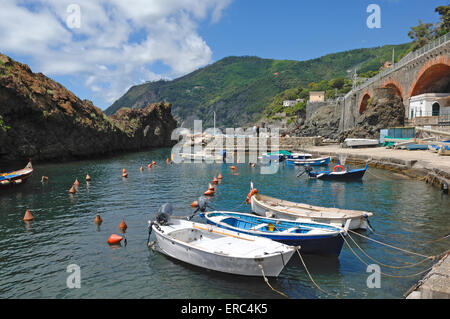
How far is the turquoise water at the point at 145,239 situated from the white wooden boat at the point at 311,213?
1.09 m

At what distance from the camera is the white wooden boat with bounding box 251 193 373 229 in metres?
16.1

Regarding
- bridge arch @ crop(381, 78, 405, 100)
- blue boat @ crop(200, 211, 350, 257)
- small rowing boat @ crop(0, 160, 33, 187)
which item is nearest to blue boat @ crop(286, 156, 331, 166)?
bridge arch @ crop(381, 78, 405, 100)

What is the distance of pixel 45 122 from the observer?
49.5 m

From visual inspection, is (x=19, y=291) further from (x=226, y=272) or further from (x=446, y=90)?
(x=446, y=90)

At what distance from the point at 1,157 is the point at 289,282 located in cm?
4637

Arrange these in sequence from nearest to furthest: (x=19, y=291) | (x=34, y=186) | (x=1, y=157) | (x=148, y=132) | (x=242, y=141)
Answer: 1. (x=19, y=291)
2. (x=34, y=186)
3. (x=1, y=157)
4. (x=242, y=141)
5. (x=148, y=132)

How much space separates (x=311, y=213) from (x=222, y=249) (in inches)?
282

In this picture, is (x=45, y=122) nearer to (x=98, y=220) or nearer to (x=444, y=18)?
(x=98, y=220)

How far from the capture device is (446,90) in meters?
51.0

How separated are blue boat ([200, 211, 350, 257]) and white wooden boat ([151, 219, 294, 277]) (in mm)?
992

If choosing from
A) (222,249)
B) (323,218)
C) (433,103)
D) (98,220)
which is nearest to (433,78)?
(433,103)

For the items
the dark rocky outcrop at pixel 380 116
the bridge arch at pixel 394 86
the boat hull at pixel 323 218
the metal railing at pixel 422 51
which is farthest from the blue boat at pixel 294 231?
the bridge arch at pixel 394 86
